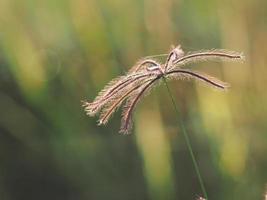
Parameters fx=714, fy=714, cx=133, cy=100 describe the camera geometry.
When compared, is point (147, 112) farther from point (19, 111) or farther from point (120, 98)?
point (120, 98)

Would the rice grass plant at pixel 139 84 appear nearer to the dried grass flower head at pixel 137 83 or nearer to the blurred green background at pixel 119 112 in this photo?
the dried grass flower head at pixel 137 83

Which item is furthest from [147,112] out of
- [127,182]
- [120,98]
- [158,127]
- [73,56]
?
[120,98]

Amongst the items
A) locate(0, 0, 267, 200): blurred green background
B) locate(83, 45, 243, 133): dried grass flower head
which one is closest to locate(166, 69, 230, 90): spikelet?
locate(83, 45, 243, 133): dried grass flower head

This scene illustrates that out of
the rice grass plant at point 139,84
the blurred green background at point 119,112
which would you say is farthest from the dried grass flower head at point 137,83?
the blurred green background at point 119,112

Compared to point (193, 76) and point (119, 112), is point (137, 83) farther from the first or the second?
point (119, 112)

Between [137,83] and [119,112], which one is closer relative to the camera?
[137,83]

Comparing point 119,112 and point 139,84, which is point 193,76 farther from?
point 119,112

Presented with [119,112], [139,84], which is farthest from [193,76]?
→ [119,112]

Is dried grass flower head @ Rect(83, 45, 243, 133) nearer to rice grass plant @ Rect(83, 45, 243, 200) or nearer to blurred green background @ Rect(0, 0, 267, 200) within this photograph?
rice grass plant @ Rect(83, 45, 243, 200)

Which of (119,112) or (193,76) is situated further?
(119,112)
